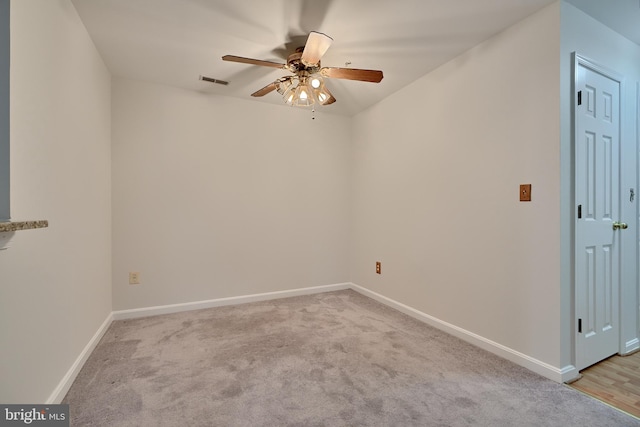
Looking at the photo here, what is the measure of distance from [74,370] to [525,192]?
3131 mm

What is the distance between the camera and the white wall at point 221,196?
9.29 feet

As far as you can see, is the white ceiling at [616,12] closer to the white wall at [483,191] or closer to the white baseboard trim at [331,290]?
the white wall at [483,191]

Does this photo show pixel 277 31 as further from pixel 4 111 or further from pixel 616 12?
pixel 616 12

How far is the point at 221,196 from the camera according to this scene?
319 cm

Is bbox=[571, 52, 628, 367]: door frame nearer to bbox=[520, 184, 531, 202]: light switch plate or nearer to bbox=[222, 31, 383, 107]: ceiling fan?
bbox=[520, 184, 531, 202]: light switch plate

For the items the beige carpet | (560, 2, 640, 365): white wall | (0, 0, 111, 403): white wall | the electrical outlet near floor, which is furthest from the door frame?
the electrical outlet near floor

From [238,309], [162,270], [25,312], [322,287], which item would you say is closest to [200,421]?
[25,312]

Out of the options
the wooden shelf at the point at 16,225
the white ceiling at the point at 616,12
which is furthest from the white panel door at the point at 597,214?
the wooden shelf at the point at 16,225

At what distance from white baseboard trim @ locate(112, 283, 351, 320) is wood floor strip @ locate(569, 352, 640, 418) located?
8.06 ft

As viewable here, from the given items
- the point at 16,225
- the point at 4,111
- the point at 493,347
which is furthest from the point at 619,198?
the point at 4,111

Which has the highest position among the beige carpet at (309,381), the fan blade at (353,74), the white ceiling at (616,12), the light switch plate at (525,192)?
the white ceiling at (616,12)

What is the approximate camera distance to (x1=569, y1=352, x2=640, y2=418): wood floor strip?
5.18ft

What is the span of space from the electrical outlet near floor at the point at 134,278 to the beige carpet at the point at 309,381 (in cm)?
38

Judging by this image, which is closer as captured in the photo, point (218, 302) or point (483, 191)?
point (483, 191)
